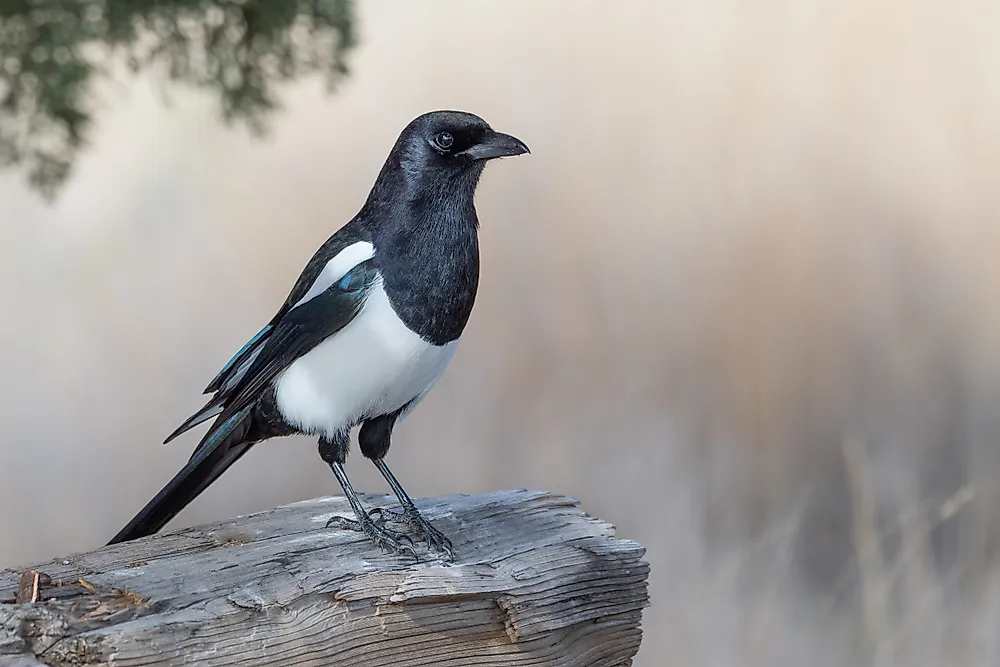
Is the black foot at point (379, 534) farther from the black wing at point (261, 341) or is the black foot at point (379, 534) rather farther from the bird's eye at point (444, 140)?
the bird's eye at point (444, 140)

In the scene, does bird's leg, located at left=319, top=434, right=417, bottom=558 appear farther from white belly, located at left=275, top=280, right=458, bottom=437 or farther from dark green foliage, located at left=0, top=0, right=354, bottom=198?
dark green foliage, located at left=0, top=0, right=354, bottom=198

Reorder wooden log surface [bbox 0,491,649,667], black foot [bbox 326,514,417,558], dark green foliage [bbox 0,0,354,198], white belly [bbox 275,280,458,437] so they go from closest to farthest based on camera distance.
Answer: wooden log surface [bbox 0,491,649,667], black foot [bbox 326,514,417,558], white belly [bbox 275,280,458,437], dark green foliage [bbox 0,0,354,198]

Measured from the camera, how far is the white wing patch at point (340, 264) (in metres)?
1.72

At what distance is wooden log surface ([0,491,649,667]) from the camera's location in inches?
48.1

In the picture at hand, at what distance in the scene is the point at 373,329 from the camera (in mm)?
1701

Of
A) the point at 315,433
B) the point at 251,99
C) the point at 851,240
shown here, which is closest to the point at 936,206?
the point at 851,240

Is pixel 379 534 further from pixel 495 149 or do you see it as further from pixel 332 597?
pixel 495 149

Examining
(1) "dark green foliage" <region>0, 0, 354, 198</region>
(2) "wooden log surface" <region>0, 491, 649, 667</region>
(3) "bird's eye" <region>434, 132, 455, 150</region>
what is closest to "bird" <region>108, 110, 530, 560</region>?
(3) "bird's eye" <region>434, 132, 455, 150</region>

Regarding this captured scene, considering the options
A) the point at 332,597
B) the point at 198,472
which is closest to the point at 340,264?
the point at 198,472

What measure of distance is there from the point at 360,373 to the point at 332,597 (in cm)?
41

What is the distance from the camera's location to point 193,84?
9.52ft

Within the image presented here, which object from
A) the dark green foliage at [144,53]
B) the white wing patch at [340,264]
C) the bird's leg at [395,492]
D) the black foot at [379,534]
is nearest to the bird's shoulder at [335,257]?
the white wing patch at [340,264]

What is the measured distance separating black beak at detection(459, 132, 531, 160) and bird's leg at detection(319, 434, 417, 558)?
480 mm

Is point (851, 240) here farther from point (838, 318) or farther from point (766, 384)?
point (766, 384)
